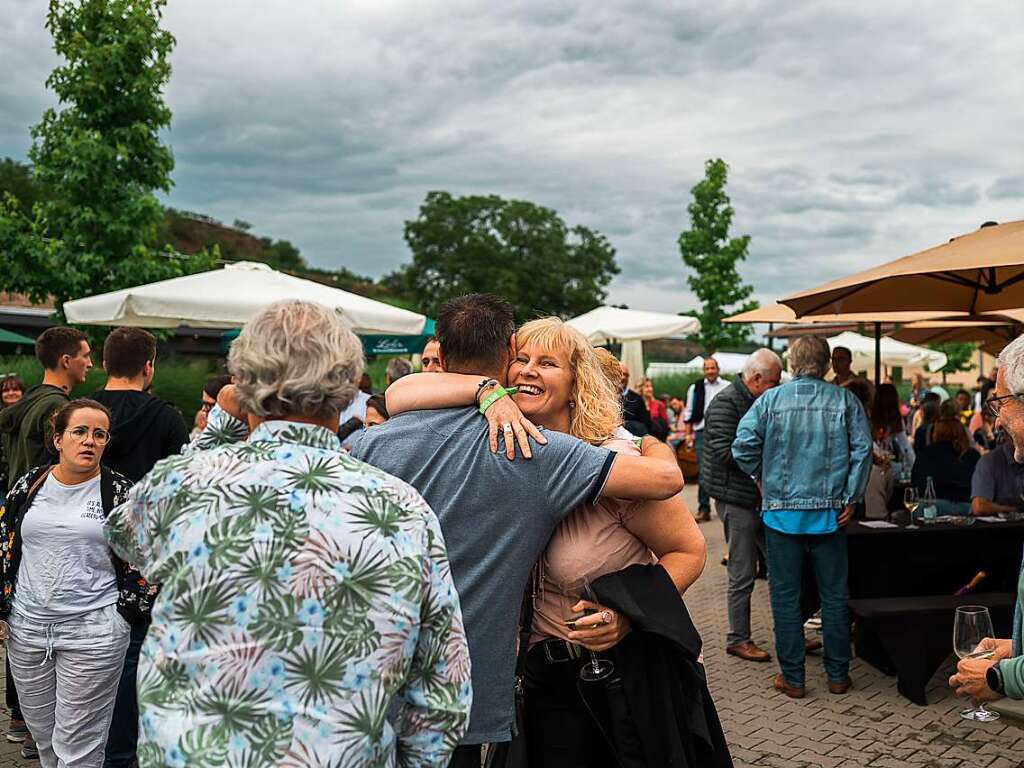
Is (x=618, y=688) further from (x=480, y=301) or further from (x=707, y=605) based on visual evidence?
(x=707, y=605)

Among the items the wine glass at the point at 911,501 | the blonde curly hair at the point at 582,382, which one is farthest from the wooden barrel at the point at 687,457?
the blonde curly hair at the point at 582,382

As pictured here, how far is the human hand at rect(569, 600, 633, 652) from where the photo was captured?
2.62 metres

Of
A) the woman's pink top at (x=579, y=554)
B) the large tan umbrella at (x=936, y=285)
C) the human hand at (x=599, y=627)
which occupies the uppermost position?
the large tan umbrella at (x=936, y=285)

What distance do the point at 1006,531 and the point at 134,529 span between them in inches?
255

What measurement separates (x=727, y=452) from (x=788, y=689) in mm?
1625

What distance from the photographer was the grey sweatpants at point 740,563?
22.7 ft

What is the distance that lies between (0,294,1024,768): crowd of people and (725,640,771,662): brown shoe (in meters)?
4.17

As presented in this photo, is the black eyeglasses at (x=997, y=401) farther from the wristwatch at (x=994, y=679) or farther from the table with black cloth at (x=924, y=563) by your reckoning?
the table with black cloth at (x=924, y=563)

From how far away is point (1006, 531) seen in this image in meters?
6.87

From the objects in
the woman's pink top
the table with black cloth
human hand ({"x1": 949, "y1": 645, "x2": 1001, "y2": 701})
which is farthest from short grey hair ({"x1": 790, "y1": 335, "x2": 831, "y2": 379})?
the woman's pink top

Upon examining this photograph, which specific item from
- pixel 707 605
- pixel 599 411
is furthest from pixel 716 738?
pixel 707 605

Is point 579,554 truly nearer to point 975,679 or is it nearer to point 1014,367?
point 975,679

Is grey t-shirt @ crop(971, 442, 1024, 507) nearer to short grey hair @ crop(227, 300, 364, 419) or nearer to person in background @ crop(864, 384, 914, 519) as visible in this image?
person in background @ crop(864, 384, 914, 519)

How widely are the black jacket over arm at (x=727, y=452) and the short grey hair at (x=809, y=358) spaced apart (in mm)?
765
